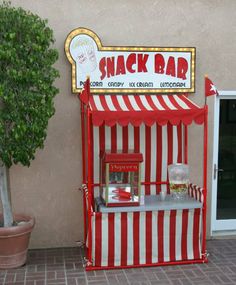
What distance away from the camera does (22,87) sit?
16.7 feet

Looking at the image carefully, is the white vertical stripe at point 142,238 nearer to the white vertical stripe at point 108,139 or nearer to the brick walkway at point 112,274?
the brick walkway at point 112,274

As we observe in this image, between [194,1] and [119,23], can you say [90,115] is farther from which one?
[194,1]

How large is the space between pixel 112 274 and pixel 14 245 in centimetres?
139

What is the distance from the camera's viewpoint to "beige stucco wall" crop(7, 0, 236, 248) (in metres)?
6.05

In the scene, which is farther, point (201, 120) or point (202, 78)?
point (202, 78)

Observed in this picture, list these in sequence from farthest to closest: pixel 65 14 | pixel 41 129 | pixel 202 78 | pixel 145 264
Result: pixel 202 78
pixel 65 14
pixel 145 264
pixel 41 129

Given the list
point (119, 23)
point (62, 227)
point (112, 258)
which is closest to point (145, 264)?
point (112, 258)

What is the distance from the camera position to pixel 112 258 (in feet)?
18.1

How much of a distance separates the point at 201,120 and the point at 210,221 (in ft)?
7.02

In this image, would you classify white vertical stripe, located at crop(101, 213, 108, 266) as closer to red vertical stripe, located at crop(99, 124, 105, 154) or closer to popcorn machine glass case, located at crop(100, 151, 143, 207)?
popcorn machine glass case, located at crop(100, 151, 143, 207)

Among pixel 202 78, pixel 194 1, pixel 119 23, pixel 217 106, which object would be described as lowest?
pixel 217 106

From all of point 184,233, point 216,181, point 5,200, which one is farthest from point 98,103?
point 216,181

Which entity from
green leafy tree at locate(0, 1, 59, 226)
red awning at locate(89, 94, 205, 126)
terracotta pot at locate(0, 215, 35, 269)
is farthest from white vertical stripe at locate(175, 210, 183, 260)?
green leafy tree at locate(0, 1, 59, 226)

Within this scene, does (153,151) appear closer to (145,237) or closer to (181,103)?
(181,103)
